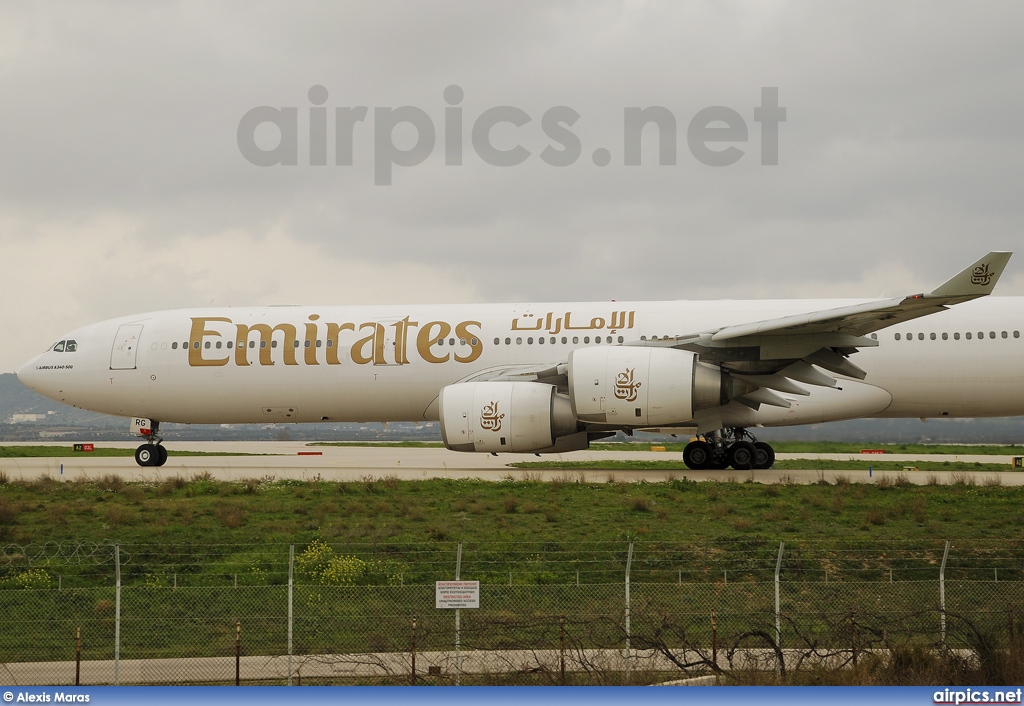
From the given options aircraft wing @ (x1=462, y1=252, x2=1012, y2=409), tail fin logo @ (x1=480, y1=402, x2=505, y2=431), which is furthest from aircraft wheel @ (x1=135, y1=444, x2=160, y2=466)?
tail fin logo @ (x1=480, y1=402, x2=505, y2=431)

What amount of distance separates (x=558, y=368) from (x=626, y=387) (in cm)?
197

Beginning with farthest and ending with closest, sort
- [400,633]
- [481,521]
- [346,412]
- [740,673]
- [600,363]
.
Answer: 1. [346,412]
2. [600,363]
3. [481,521]
4. [400,633]
5. [740,673]

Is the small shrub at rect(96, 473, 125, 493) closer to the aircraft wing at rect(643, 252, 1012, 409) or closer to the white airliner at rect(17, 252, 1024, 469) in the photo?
the white airliner at rect(17, 252, 1024, 469)

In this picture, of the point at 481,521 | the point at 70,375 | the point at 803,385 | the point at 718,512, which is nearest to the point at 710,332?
the point at 803,385

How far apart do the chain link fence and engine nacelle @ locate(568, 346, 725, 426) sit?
6404 mm

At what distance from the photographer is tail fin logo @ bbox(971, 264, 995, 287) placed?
16.7 metres

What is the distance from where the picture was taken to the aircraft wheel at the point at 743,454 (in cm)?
2216

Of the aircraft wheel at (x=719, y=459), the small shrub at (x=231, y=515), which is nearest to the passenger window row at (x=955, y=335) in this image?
the aircraft wheel at (x=719, y=459)

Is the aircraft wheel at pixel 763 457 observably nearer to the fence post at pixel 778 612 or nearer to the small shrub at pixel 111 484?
the fence post at pixel 778 612

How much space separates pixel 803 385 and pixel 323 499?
1095 centimetres

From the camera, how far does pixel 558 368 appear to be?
69.2ft

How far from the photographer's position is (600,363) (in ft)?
65.0

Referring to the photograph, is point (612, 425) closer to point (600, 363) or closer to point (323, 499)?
point (600, 363)

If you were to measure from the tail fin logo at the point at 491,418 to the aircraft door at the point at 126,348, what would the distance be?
953 cm
